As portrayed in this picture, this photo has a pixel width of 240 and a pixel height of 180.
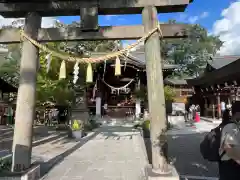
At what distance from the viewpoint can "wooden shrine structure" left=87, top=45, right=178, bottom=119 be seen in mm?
22531

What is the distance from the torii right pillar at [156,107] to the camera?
14.9 feet

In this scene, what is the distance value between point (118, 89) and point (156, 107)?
17793mm

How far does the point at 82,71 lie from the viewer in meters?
14.2

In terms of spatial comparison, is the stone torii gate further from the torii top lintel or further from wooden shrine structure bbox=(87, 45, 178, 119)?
wooden shrine structure bbox=(87, 45, 178, 119)

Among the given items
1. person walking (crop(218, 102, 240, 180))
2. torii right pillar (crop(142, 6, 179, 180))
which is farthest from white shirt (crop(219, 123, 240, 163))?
torii right pillar (crop(142, 6, 179, 180))

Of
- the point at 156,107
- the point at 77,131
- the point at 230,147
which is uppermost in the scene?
the point at 156,107

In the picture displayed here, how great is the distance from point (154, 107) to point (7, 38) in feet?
12.4

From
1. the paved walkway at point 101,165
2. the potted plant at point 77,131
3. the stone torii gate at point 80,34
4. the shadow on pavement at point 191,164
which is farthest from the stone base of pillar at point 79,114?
the stone torii gate at point 80,34

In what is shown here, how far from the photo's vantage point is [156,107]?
467 centimetres

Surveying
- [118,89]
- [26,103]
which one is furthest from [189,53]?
[26,103]

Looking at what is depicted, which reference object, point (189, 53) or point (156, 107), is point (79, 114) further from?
point (189, 53)

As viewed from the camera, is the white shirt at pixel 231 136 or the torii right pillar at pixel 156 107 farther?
the torii right pillar at pixel 156 107

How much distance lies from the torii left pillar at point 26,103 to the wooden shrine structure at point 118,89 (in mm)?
16484

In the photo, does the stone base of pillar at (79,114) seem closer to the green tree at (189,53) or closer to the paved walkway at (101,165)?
the paved walkway at (101,165)
